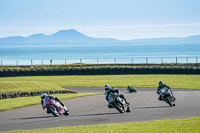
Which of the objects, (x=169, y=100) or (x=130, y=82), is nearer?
(x=169, y=100)

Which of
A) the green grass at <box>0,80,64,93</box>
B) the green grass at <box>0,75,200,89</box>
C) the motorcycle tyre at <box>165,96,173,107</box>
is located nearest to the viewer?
the motorcycle tyre at <box>165,96,173,107</box>

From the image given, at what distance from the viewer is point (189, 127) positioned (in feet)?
48.8

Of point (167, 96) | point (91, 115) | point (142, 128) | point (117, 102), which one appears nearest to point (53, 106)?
point (91, 115)

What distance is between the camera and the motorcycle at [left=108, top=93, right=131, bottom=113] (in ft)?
65.9

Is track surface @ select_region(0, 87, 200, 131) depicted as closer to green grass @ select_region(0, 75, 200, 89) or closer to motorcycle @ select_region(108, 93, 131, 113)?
motorcycle @ select_region(108, 93, 131, 113)

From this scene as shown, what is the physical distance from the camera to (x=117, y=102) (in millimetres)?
20312

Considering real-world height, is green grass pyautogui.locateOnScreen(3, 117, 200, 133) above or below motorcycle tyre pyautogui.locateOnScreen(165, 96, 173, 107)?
below


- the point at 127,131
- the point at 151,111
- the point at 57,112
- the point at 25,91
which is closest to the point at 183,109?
the point at 151,111

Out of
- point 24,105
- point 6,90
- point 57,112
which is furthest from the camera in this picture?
point 6,90

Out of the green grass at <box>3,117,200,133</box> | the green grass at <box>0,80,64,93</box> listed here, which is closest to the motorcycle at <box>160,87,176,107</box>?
the green grass at <box>3,117,200,133</box>

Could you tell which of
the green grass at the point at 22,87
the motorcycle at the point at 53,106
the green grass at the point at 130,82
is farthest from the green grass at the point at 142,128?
the green grass at the point at 130,82

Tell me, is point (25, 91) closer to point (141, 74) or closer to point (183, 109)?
point (183, 109)

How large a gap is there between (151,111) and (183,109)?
175 centimetres

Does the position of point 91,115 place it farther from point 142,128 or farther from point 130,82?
point 130,82
